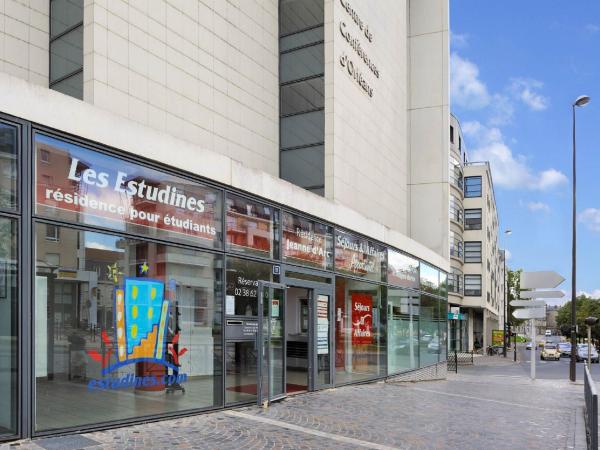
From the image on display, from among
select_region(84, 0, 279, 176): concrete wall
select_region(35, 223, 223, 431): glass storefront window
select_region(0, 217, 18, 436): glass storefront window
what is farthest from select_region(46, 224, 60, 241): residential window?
select_region(84, 0, 279, 176): concrete wall

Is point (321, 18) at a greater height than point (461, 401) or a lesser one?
greater

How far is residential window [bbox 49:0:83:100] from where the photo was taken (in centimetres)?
1105

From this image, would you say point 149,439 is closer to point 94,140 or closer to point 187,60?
point 94,140

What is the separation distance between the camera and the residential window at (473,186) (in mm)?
62469

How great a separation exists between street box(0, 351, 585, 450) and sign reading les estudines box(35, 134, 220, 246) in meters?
2.79

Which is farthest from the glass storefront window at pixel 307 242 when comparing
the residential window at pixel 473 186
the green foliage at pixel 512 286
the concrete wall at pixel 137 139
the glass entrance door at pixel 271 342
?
the green foliage at pixel 512 286

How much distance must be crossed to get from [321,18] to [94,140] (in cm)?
1070

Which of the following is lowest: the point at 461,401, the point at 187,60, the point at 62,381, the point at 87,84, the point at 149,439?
the point at 461,401

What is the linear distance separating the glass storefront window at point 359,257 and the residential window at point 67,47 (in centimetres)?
688

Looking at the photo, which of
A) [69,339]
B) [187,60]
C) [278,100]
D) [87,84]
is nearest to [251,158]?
[278,100]

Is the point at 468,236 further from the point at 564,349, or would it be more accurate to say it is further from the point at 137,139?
the point at 137,139

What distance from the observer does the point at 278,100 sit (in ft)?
56.6

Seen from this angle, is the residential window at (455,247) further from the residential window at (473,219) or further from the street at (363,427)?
the street at (363,427)

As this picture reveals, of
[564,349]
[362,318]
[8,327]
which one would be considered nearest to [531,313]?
[362,318]
